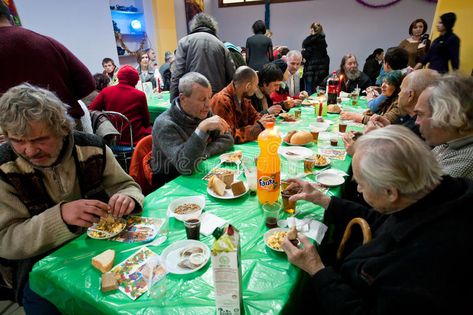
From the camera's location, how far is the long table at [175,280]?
0.92 metres

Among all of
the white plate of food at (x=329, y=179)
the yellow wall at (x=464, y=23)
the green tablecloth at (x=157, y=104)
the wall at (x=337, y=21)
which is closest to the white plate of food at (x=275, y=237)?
the white plate of food at (x=329, y=179)

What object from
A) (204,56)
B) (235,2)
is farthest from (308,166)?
(235,2)

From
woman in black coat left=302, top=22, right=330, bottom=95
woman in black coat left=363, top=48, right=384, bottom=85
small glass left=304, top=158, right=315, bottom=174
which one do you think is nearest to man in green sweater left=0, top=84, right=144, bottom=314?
small glass left=304, top=158, right=315, bottom=174

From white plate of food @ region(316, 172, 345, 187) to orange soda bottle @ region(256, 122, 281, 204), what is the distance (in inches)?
16.0

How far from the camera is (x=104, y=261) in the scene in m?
1.06

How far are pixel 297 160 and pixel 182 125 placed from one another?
3.00 feet

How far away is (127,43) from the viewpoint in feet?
25.5

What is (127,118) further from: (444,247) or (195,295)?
(444,247)

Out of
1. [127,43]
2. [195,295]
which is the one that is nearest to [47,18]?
[127,43]

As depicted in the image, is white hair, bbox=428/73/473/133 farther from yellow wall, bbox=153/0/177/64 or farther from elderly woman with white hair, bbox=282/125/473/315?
yellow wall, bbox=153/0/177/64

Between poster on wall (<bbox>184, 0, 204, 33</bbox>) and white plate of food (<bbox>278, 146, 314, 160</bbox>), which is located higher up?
poster on wall (<bbox>184, 0, 204, 33</bbox>)

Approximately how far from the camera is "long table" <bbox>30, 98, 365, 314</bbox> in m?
0.92

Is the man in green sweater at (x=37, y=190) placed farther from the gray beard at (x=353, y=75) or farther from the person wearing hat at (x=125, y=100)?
the gray beard at (x=353, y=75)

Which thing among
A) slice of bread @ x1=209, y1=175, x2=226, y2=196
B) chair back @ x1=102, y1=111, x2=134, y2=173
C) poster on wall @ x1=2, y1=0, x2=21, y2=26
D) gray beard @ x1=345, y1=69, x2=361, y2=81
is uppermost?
poster on wall @ x1=2, y1=0, x2=21, y2=26
